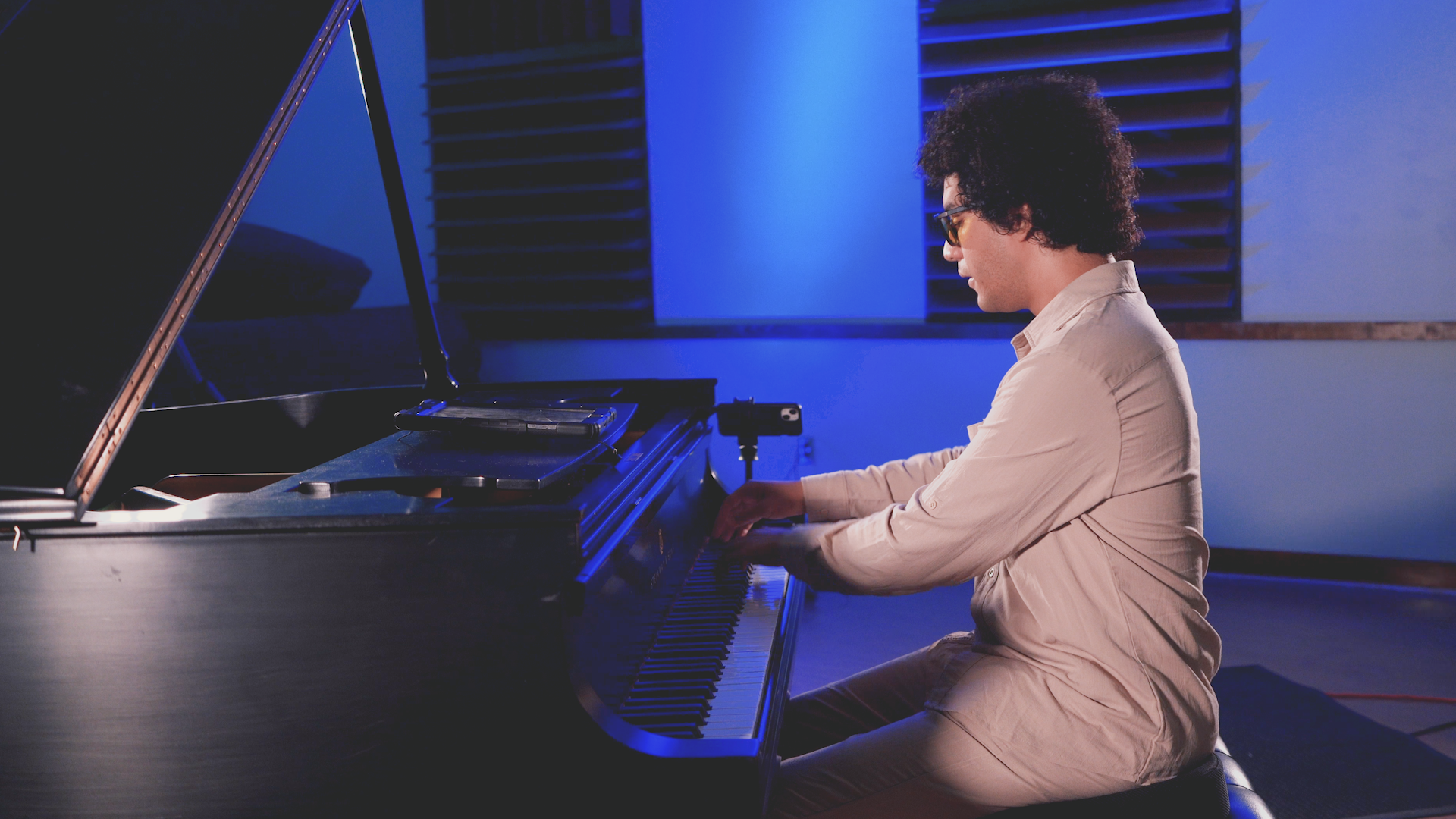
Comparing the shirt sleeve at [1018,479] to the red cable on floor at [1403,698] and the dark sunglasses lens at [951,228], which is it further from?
the red cable on floor at [1403,698]

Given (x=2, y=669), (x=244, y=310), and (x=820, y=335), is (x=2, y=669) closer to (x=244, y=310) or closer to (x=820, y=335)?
(x=244, y=310)

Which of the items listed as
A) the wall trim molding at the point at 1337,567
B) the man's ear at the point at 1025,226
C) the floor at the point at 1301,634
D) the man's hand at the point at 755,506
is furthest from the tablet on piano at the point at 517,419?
the wall trim molding at the point at 1337,567

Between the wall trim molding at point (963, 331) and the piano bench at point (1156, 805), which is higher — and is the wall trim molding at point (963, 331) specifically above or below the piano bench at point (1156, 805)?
above

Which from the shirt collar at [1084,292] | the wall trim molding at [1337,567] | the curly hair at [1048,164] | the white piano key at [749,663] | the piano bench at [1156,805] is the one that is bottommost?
the wall trim molding at [1337,567]

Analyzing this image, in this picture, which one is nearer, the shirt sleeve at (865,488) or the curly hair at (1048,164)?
the curly hair at (1048,164)

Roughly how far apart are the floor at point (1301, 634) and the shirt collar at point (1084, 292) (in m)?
1.80

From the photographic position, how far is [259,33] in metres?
1.47

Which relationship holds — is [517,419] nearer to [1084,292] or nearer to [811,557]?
[811,557]

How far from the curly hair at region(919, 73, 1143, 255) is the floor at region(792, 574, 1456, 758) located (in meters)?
1.85

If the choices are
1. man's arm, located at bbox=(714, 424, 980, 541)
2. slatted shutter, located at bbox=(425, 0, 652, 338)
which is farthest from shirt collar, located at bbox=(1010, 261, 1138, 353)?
slatted shutter, located at bbox=(425, 0, 652, 338)

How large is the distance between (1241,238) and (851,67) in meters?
1.60

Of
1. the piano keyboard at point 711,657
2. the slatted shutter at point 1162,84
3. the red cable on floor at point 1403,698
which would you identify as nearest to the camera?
the piano keyboard at point 711,657

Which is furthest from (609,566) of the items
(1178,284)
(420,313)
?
(1178,284)

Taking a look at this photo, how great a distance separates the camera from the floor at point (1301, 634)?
284 centimetres
